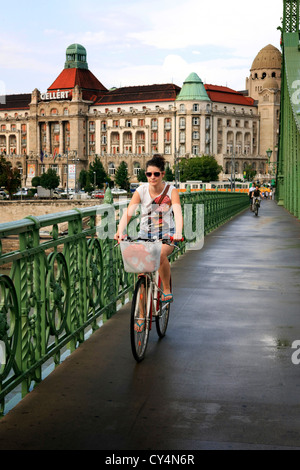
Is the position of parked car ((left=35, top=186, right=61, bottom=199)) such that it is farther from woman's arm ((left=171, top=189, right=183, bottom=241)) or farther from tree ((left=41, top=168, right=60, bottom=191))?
woman's arm ((left=171, top=189, right=183, bottom=241))

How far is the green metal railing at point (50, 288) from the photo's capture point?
14.7 feet

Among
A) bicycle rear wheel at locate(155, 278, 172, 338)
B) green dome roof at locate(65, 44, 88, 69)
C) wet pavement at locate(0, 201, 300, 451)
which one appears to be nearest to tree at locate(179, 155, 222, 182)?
green dome roof at locate(65, 44, 88, 69)

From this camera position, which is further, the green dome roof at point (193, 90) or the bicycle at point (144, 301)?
the green dome roof at point (193, 90)

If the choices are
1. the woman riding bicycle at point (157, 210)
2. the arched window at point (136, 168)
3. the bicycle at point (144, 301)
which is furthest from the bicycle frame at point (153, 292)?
the arched window at point (136, 168)

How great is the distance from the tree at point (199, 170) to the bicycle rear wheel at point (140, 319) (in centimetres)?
11448

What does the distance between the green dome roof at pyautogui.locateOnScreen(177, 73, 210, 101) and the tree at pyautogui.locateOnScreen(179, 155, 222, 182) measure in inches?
876

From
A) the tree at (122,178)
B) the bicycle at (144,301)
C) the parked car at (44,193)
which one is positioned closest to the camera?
the bicycle at (144,301)

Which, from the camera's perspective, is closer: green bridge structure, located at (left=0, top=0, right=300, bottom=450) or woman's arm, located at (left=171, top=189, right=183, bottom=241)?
green bridge structure, located at (left=0, top=0, right=300, bottom=450)

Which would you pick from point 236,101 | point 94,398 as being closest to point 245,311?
point 94,398

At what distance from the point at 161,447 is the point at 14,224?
1.65m

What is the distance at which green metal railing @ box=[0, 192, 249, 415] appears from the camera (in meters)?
4.47

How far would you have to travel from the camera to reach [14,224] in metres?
4.45

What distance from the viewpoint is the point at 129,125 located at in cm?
14600

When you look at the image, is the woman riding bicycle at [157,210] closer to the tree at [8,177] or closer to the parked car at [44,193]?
the tree at [8,177]
